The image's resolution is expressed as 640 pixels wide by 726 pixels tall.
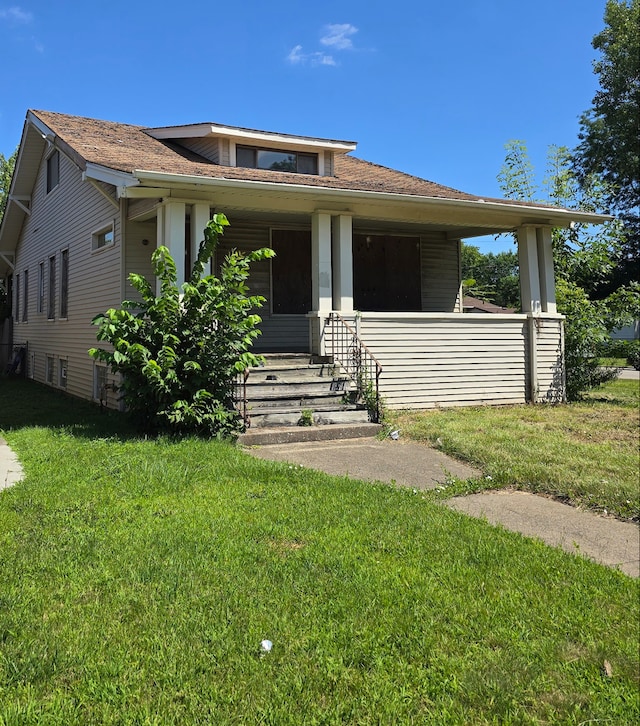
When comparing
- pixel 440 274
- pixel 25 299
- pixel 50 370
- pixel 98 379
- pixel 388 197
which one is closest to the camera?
pixel 388 197

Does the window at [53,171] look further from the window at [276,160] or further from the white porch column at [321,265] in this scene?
the white porch column at [321,265]

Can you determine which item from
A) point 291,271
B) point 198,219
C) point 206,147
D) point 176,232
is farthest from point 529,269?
point 206,147

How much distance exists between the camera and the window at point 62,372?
45.3 ft

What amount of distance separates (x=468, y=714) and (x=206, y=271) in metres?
7.40

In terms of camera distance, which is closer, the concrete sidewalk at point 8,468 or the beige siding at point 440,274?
the concrete sidewalk at point 8,468

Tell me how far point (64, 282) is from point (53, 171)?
2942 mm

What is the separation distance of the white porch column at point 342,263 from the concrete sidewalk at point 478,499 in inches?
108

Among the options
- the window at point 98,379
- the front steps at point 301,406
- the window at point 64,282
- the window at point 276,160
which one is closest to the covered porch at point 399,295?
the front steps at point 301,406

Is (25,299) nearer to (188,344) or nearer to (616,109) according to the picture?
(188,344)

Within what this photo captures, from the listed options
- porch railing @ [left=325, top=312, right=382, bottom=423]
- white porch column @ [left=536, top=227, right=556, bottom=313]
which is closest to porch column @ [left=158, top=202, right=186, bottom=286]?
porch railing @ [left=325, top=312, right=382, bottom=423]

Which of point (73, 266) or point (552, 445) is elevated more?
point (73, 266)

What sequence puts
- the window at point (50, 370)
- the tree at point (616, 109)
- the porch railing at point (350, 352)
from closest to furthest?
1. the porch railing at point (350, 352)
2. the window at point (50, 370)
3. the tree at point (616, 109)

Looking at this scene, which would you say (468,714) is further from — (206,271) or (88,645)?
(206,271)

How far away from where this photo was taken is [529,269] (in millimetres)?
11008
